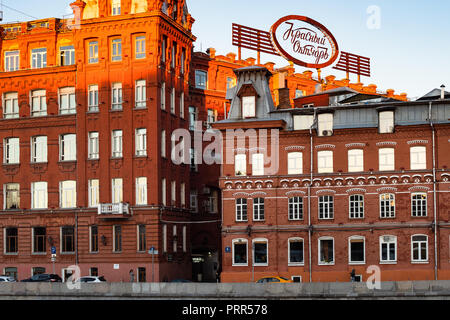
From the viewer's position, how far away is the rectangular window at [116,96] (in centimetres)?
7975

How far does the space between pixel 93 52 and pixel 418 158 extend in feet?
112

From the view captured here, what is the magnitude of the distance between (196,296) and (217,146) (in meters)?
34.4

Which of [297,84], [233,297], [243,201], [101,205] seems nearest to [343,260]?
[243,201]

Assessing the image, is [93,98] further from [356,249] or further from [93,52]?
[356,249]

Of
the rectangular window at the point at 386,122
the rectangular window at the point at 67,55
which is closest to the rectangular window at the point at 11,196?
the rectangular window at the point at 67,55

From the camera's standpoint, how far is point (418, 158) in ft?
227

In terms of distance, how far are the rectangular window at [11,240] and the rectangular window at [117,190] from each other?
11603 millimetres

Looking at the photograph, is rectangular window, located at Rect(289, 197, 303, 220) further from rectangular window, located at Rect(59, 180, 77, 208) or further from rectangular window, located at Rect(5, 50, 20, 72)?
rectangular window, located at Rect(5, 50, 20, 72)

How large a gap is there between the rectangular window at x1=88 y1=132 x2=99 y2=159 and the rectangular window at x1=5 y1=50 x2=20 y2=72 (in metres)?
12.6

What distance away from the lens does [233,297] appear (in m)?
58.0

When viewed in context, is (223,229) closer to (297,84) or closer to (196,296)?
(196,296)

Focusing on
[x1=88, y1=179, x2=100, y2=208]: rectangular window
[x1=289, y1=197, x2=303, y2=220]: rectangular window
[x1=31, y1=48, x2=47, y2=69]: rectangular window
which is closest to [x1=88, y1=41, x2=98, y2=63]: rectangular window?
[x1=31, y1=48, x2=47, y2=69]: rectangular window

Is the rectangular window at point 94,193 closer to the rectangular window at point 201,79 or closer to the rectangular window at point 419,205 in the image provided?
the rectangular window at point 201,79
